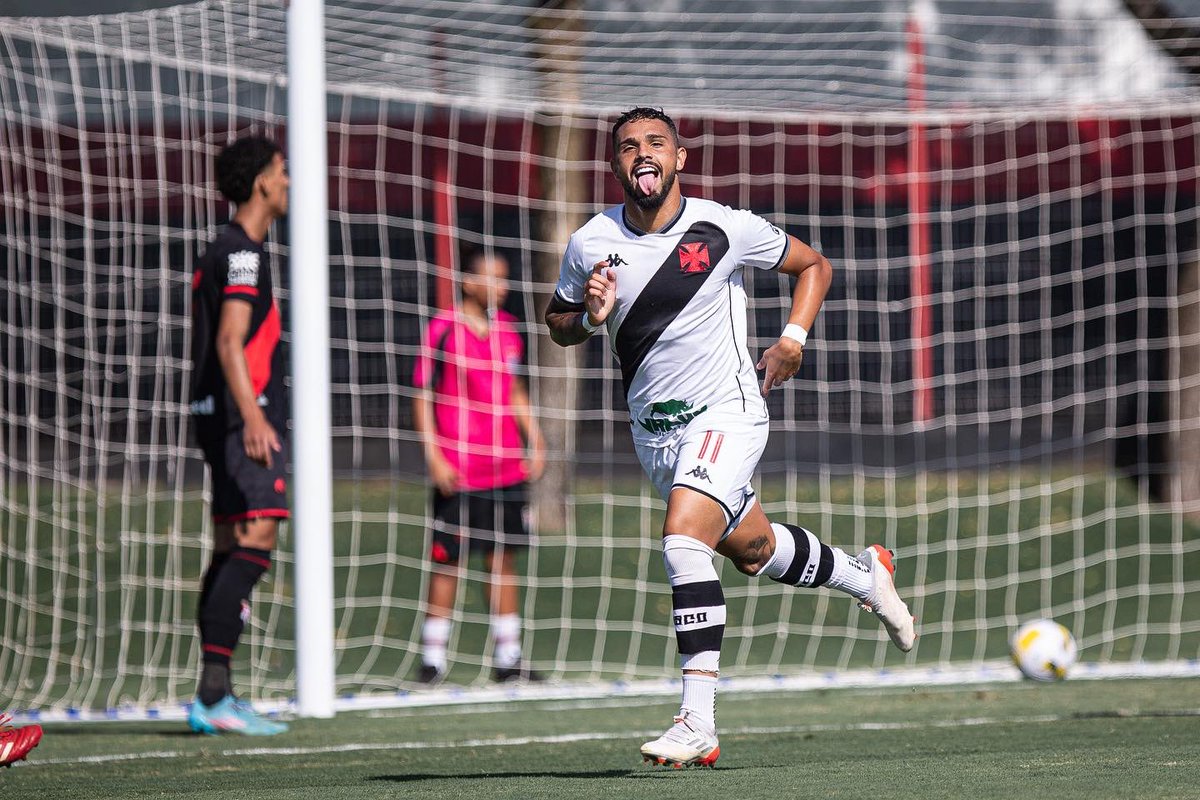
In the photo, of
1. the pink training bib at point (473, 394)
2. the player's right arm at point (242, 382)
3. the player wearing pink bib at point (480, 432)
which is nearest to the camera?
the player's right arm at point (242, 382)

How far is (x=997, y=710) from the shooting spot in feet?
22.2

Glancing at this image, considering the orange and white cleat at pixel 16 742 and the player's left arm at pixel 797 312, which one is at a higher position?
the player's left arm at pixel 797 312

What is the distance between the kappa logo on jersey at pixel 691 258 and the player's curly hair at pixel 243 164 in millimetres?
2459

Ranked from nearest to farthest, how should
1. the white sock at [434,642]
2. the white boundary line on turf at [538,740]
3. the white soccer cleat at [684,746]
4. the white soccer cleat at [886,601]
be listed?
the white soccer cleat at [684,746] < the white soccer cleat at [886,601] < the white boundary line on turf at [538,740] < the white sock at [434,642]

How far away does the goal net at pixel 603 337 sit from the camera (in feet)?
29.1

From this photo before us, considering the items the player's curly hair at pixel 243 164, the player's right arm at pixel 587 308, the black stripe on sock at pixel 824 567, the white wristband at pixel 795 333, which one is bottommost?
the black stripe on sock at pixel 824 567

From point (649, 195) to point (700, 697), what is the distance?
152 cm

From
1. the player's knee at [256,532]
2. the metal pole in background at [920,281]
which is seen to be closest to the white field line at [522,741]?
the player's knee at [256,532]

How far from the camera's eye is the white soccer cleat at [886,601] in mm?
5215

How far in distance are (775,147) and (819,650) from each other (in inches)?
300

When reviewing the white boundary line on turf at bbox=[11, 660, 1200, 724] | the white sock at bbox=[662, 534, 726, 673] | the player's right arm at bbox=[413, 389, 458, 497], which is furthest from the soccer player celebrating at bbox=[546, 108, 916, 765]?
the player's right arm at bbox=[413, 389, 458, 497]

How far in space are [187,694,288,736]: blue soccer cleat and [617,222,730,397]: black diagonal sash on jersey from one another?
98.1 inches

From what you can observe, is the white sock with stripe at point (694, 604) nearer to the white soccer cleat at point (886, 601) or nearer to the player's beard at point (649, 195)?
the white soccer cleat at point (886, 601)

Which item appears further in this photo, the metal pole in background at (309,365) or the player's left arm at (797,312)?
the metal pole in background at (309,365)
